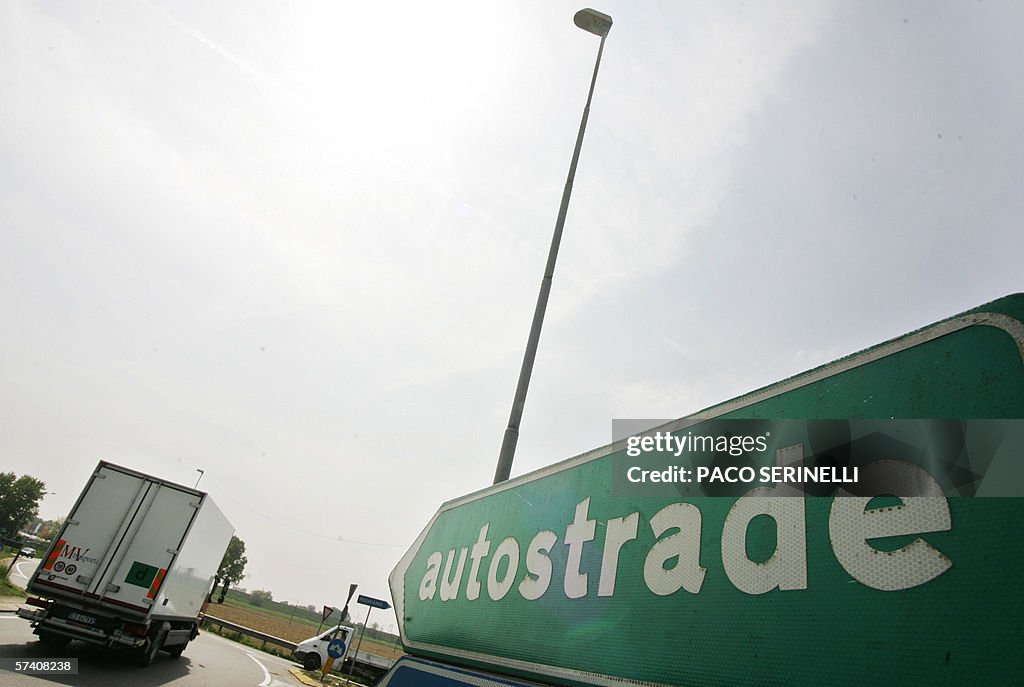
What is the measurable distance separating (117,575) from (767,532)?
476 inches

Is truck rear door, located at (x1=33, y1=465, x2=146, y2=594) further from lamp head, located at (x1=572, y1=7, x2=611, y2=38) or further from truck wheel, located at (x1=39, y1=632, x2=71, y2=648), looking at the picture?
lamp head, located at (x1=572, y1=7, x2=611, y2=38)

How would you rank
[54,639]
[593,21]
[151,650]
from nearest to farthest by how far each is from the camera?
[593,21] < [54,639] < [151,650]

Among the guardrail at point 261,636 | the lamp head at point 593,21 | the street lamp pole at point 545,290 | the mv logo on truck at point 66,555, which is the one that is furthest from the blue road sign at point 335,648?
the lamp head at point 593,21

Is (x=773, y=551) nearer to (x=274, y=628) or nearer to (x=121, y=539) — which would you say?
(x=121, y=539)

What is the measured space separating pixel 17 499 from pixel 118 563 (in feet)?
247

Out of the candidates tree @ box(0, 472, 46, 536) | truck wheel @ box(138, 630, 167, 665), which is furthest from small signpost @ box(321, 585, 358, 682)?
tree @ box(0, 472, 46, 536)

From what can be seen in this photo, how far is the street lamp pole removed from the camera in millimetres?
6287

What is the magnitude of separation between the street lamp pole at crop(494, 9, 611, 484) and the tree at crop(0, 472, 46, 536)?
81533 mm

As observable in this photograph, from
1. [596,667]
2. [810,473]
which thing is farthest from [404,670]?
[810,473]

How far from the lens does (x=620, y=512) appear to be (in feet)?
9.14

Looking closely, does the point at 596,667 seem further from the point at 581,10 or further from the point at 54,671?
the point at 54,671

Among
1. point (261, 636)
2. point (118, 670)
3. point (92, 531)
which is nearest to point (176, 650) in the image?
point (118, 670)

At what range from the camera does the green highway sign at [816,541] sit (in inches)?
58.4

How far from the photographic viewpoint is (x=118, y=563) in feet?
33.6
